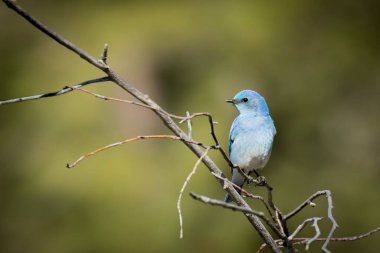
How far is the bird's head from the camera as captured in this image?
14.4 feet

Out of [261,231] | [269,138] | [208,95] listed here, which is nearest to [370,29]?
[208,95]

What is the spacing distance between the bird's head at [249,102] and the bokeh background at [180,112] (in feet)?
9.75

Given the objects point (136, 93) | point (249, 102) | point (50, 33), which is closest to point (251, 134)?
point (249, 102)

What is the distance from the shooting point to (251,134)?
4.36 m

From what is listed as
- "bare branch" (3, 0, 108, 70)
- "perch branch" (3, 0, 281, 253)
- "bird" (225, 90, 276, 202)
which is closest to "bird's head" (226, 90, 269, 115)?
"bird" (225, 90, 276, 202)

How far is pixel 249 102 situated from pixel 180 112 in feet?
12.2

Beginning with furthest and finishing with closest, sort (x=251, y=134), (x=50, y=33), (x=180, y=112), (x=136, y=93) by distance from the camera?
(x=180, y=112) → (x=251, y=134) → (x=136, y=93) → (x=50, y=33)

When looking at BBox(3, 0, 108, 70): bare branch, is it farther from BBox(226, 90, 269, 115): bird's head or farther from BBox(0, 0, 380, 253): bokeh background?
BBox(0, 0, 380, 253): bokeh background

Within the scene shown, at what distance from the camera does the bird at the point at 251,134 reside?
14.2 feet

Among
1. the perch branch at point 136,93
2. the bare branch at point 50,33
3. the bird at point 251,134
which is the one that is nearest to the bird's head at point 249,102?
the bird at point 251,134

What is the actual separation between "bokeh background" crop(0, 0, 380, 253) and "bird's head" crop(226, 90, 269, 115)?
297cm

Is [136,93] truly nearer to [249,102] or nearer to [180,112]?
[249,102]

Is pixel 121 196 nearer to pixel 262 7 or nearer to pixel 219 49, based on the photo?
pixel 219 49

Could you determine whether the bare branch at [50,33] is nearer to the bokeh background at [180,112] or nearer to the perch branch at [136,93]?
the perch branch at [136,93]
